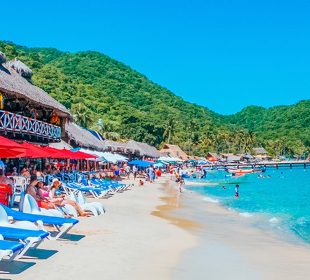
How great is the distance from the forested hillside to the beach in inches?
2040

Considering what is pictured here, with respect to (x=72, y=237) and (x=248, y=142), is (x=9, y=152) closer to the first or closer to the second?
(x=72, y=237)

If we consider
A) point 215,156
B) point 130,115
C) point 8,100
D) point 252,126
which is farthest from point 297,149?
point 8,100

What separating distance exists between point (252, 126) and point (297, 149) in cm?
2483

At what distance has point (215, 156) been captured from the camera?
11100cm

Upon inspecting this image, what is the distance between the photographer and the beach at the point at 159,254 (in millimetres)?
6703

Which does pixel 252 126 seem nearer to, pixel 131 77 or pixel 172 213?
pixel 131 77

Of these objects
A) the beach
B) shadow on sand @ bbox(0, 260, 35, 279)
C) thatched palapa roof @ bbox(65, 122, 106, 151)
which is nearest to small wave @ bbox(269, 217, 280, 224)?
the beach

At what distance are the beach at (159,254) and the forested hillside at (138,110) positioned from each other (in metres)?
51.8

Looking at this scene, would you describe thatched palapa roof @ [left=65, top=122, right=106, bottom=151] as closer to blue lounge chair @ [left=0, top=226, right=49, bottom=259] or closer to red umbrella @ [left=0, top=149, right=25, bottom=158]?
red umbrella @ [left=0, top=149, right=25, bottom=158]

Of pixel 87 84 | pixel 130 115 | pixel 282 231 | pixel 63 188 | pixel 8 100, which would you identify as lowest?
pixel 282 231

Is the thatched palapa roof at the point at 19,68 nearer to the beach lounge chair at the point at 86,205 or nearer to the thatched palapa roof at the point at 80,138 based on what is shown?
the thatched palapa roof at the point at 80,138

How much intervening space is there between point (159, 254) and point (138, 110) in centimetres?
9664

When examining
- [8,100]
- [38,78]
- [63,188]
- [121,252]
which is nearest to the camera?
[121,252]

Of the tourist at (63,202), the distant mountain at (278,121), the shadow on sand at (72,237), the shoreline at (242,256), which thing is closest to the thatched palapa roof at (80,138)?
the shoreline at (242,256)
